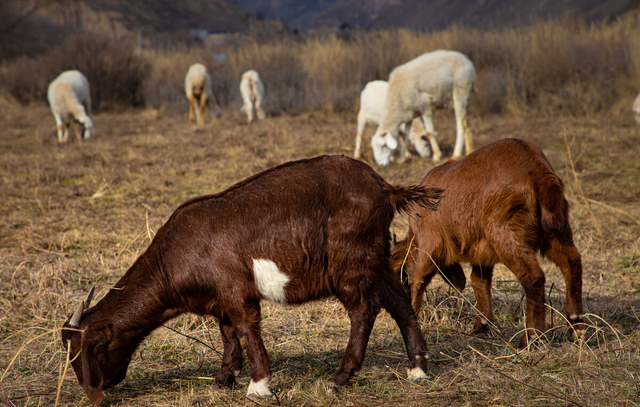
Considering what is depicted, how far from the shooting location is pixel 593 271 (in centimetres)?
474

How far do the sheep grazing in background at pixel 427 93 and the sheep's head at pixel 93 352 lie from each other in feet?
26.3

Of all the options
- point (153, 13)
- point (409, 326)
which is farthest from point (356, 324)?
point (153, 13)

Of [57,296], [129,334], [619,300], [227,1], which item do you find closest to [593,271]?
[619,300]

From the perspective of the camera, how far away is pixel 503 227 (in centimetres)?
314

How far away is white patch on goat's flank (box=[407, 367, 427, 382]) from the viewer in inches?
115

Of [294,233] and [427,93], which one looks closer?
[294,233]

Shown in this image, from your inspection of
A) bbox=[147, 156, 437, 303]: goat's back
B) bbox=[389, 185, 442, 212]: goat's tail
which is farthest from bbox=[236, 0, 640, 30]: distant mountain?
bbox=[147, 156, 437, 303]: goat's back

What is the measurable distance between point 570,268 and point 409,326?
1.09 meters

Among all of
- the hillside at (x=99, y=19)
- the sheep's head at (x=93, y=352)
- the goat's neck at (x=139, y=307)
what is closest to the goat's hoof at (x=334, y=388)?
the goat's neck at (x=139, y=307)

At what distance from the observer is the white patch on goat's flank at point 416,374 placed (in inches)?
115

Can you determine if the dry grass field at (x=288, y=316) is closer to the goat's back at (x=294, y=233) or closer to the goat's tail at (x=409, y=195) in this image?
the goat's back at (x=294, y=233)

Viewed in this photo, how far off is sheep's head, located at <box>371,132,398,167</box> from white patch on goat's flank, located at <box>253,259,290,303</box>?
7.55 m

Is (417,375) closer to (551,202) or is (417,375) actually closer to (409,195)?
(409,195)

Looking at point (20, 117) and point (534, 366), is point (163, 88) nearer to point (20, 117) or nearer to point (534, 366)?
point (20, 117)
